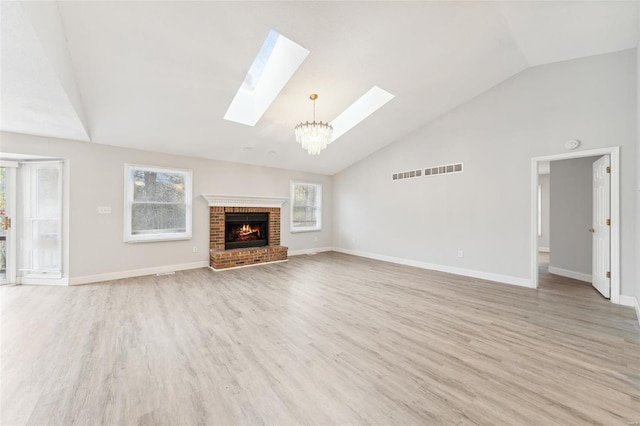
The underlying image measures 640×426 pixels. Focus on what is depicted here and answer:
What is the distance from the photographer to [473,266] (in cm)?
482

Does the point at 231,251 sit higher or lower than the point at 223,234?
lower

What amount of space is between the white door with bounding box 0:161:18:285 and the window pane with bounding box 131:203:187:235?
1.67m

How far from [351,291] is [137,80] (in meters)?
4.21

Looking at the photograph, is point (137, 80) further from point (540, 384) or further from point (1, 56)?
point (540, 384)

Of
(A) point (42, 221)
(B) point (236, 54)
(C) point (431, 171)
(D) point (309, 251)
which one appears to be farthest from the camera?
(D) point (309, 251)

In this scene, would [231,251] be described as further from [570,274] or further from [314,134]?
[570,274]

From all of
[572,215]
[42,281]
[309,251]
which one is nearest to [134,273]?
[42,281]

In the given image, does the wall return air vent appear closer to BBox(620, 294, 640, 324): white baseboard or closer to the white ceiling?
the white ceiling

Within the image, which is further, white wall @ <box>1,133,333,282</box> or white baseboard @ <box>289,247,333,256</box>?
white baseboard @ <box>289,247,333,256</box>

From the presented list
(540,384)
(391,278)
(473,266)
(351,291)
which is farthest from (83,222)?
(473,266)

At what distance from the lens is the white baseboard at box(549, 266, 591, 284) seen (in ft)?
15.1

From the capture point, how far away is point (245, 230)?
6.42 meters

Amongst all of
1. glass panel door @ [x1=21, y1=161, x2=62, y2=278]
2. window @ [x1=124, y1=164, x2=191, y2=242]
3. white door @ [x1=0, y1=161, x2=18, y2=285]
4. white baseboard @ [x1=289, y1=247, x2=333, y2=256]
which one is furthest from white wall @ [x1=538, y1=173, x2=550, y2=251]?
white door @ [x1=0, y1=161, x2=18, y2=285]

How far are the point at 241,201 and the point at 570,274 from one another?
23.2 ft
